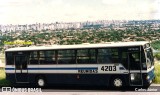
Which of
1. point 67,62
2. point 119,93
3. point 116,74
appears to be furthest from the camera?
point 67,62

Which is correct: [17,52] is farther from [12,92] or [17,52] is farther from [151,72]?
[151,72]

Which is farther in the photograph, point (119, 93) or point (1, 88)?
point (1, 88)

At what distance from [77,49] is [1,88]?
17.8 feet

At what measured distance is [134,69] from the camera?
1842 centimetres

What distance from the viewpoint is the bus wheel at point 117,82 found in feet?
62.3

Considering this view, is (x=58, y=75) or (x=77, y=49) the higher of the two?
(x=77, y=49)

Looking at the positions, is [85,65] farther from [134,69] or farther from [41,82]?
[41,82]

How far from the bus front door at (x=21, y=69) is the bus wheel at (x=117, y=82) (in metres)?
5.73

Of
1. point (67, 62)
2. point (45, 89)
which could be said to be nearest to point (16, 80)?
point (45, 89)

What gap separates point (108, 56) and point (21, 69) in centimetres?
598

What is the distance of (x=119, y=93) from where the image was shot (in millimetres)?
17688

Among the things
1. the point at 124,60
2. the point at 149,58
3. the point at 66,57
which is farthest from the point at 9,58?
the point at 149,58

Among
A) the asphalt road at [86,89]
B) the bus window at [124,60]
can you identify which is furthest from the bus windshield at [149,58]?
the asphalt road at [86,89]

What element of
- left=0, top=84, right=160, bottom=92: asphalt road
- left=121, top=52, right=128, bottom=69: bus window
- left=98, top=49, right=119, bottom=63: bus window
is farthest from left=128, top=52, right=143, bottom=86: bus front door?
left=98, top=49, right=119, bottom=63: bus window
